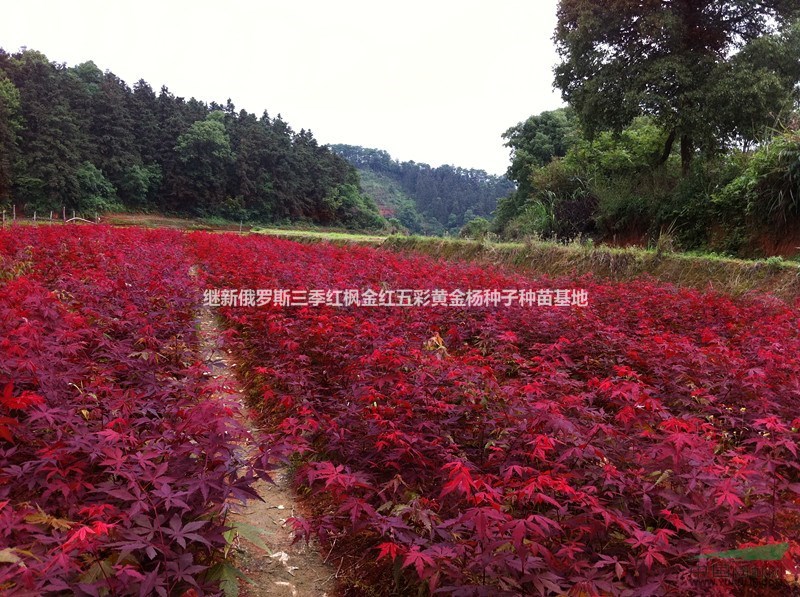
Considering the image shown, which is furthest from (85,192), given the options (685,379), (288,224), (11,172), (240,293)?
(685,379)

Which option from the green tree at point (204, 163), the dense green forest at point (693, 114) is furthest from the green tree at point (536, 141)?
the green tree at point (204, 163)

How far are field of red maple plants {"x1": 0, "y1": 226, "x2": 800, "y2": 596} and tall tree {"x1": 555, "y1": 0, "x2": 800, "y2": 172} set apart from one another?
8.63 meters

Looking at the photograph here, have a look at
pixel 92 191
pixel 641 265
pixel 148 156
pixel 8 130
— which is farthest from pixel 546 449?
pixel 148 156

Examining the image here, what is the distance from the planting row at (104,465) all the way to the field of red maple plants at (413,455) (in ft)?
0.04

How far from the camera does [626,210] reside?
13.0m

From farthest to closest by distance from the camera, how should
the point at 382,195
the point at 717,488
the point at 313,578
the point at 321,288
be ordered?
the point at 382,195 → the point at 321,288 → the point at 313,578 → the point at 717,488

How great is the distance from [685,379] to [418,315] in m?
2.61

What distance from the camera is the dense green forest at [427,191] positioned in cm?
7219

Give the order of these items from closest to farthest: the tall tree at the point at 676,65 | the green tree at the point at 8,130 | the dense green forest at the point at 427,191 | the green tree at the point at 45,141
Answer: the tall tree at the point at 676,65 < the green tree at the point at 8,130 < the green tree at the point at 45,141 < the dense green forest at the point at 427,191

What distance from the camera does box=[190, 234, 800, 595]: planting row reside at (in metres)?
1.82

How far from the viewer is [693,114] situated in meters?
11.4

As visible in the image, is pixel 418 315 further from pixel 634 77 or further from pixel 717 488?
pixel 634 77

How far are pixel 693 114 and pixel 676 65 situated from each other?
121 centimetres

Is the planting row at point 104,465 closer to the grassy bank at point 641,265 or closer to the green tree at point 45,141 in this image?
the grassy bank at point 641,265
